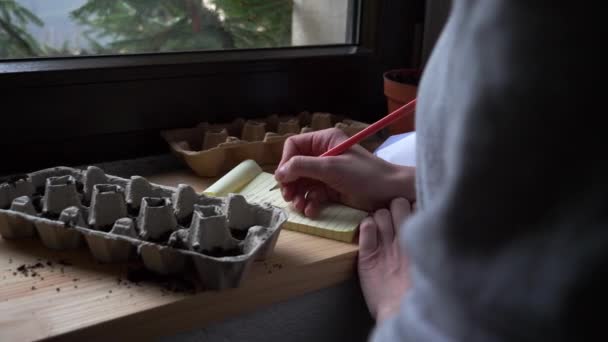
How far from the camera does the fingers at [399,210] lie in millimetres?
607

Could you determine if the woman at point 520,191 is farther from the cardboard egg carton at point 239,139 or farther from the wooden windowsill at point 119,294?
the cardboard egg carton at point 239,139

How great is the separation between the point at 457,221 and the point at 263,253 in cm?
31

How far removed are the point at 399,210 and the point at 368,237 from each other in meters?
0.05

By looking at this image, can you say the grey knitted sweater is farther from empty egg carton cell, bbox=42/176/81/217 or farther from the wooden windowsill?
empty egg carton cell, bbox=42/176/81/217

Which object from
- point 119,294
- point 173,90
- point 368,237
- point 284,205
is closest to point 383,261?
point 368,237

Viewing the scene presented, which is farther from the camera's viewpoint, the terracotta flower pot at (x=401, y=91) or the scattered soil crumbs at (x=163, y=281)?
the terracotta flower pot at (x=401, y=91)

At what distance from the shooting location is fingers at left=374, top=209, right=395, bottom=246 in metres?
0.60

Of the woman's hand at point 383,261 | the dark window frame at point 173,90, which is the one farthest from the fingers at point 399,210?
the dark window frame at point 173,90

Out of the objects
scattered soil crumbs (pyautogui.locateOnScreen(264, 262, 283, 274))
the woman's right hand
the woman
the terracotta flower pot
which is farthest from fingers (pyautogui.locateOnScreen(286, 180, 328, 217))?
the woman

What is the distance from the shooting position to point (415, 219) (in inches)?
10.9

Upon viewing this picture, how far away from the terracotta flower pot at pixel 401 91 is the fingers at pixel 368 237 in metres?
0.25

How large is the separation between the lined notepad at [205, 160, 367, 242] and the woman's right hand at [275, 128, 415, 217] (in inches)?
0.5

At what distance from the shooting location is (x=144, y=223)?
1.73ft

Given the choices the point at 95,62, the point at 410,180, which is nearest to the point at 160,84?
the point at 95,62
